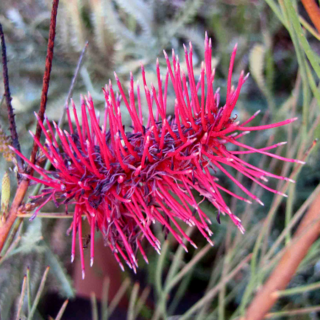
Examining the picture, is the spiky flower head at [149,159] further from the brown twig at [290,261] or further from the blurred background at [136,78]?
the blurred background at [136,78]

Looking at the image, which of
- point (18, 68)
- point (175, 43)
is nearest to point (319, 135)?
point (175, 43)

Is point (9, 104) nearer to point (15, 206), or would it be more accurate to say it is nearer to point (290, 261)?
point (15, 206)

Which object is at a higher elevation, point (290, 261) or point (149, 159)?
point (149, 159)

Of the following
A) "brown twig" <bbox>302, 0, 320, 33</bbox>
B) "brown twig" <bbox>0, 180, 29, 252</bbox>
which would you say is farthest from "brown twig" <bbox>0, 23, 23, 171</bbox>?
"brown twig" <bbox>302, 0, 320, 33</bbox>

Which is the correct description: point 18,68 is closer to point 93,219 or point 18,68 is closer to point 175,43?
point 175,43

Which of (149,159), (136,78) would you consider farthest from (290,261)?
(136,78)

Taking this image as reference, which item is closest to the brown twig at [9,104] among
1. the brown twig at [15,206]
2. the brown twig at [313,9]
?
the brown twig at [15,206]

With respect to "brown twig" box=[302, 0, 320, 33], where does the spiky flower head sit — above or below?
below

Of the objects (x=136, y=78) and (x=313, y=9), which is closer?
(x=313, y=9)

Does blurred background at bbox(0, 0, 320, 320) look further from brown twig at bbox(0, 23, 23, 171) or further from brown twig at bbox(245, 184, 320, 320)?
brown twig at bbox(0, 23, 23, 171)
